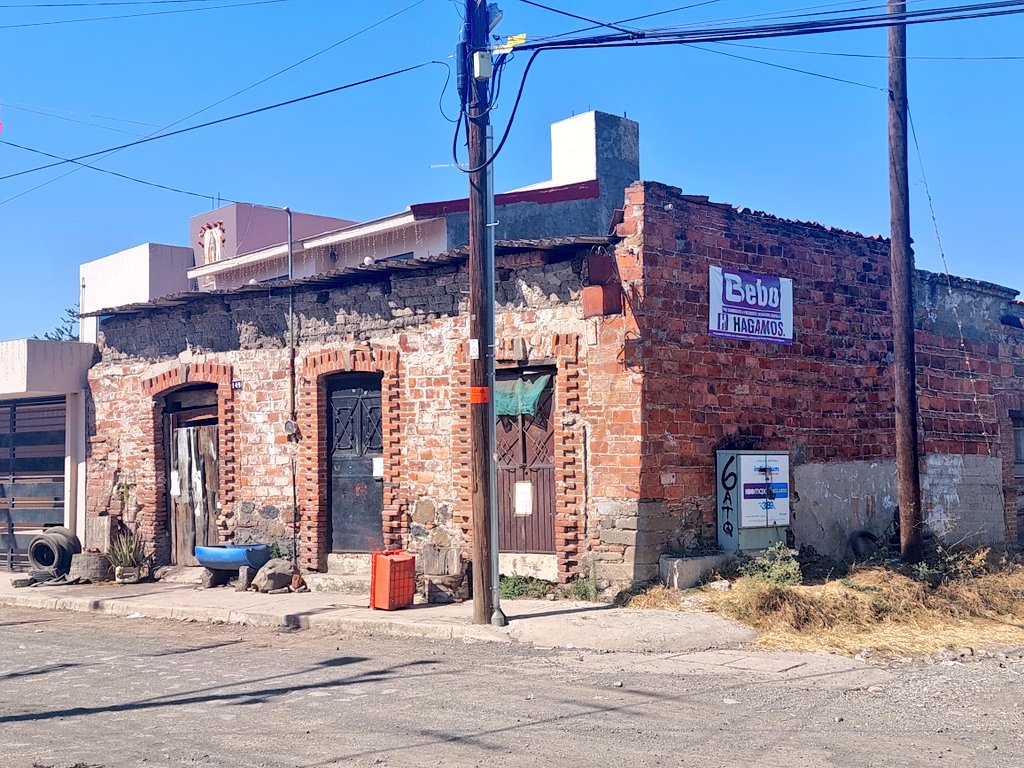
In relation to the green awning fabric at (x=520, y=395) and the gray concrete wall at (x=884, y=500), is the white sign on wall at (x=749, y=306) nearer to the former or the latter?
the gray concrete wall at (x=884, y=500)

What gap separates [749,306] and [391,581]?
5741 mm

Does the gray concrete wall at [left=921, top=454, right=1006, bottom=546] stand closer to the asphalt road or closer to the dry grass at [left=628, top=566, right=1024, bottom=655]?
the dry grass at [left=628, top=566, right=1024, bottom=655]

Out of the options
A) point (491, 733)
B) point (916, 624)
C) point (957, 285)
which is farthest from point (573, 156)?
point (491, 733)

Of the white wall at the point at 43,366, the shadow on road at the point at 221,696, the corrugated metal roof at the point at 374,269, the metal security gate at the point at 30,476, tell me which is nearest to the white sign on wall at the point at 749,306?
the corrugated metal roof at the point at 374,269

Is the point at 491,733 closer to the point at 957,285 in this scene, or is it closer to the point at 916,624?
the point at 916,624

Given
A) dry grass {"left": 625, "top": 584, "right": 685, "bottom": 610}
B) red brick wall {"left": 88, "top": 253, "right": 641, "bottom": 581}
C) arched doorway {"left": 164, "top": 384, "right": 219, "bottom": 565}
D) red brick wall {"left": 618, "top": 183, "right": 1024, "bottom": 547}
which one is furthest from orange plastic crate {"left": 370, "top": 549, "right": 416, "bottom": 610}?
arched doorway {"left": 164, "top": 384, "right": 219, "bottom": 565}

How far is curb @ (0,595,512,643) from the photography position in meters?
11.5

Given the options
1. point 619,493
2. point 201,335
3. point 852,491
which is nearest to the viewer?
point 619,493

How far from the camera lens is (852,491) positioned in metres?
15.0

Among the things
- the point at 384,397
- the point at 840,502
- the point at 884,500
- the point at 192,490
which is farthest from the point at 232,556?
the point at 884,500

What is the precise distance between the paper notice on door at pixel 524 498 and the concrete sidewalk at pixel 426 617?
1.23 m

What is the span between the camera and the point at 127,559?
17.3 m

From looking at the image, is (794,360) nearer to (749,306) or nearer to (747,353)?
(747,353)

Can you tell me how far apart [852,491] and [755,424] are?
2.18 m
